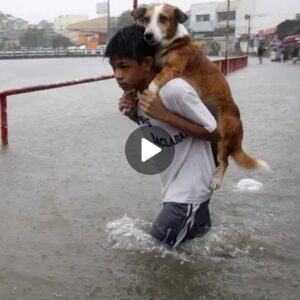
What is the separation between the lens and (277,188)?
16.9ft

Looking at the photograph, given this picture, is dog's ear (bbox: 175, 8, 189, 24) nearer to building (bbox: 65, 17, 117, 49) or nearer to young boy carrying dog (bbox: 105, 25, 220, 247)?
young boy carrying dog (bbox: 105, 25, 220, 247)

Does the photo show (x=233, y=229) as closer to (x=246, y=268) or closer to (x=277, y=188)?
(x=246, y=268)

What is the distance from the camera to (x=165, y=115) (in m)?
2.81

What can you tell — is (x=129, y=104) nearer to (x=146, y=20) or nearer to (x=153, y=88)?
(x=153, y=88)

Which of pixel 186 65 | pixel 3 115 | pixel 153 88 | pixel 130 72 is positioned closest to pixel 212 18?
pixel 3 115

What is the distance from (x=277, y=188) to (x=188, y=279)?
2.27m

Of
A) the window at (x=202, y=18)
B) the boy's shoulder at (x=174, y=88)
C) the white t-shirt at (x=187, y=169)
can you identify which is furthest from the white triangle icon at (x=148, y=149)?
the window at (x=202, y=18)

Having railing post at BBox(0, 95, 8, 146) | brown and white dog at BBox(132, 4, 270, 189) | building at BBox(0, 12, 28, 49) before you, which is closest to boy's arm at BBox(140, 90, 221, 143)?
brown and white dog at BBox(132, 4, 270, 189)

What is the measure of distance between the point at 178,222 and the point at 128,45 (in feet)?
3.42

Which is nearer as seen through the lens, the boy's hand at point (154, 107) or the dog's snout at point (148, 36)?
the boy's hand at point (154, 107)

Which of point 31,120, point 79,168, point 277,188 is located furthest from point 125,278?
point 31,120

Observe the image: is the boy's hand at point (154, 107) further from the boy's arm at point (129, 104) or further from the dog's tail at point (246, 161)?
the dog's tail at point (246, 161)

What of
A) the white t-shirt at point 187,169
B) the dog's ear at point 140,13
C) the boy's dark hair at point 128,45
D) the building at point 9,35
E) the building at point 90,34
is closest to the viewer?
the boy's dark hair at point 128,45

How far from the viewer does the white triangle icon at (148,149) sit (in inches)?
125
